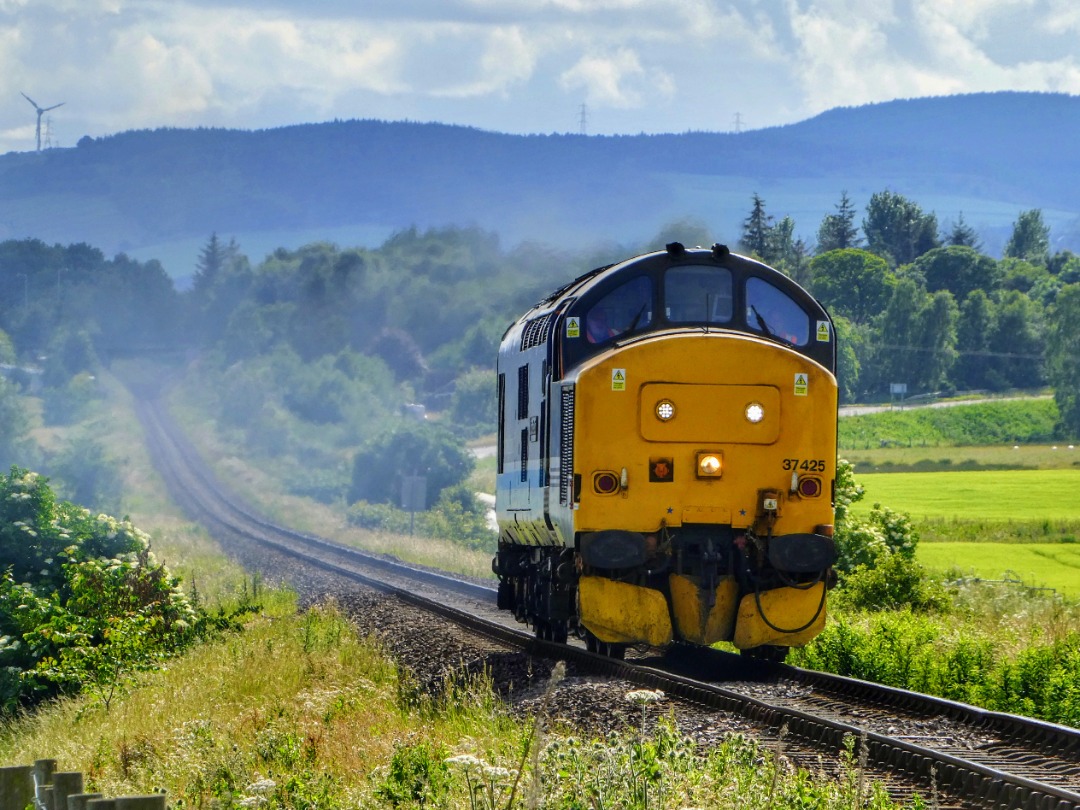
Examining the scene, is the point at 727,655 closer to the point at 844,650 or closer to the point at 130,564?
the point at 844,650

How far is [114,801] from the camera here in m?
5.71

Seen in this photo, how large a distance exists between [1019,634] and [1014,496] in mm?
40503

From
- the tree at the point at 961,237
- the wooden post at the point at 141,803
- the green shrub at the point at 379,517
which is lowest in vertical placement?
the green shrub at the point at 379,517

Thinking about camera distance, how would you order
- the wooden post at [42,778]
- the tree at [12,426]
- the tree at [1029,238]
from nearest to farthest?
the wooden post at [42,778], the tree at [12,426], the tree at [1029,238]

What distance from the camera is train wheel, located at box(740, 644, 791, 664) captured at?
15.3 m

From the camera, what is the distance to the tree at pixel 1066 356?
9069 cm

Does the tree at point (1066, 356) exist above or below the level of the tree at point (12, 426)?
above

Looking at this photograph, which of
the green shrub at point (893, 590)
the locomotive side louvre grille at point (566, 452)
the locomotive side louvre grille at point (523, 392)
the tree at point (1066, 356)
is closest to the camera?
the locomotive side louvre grille at point (566, 452)

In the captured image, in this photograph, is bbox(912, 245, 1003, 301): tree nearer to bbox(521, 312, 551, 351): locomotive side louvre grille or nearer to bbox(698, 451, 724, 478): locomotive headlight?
bbox(521, 312, 551, 351): locomotive side louvre grille

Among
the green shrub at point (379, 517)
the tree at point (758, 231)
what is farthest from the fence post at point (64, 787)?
the tree at point (758, 231)

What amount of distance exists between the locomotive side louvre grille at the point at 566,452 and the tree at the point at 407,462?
44.9 m

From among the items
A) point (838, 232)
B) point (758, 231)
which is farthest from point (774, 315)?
point (838, 232)

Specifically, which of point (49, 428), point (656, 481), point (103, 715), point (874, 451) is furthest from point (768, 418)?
point (49, 428)

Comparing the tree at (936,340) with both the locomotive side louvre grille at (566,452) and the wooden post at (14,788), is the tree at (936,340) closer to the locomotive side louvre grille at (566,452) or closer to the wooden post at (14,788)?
the locomotive side louvre grille at (566,452)
